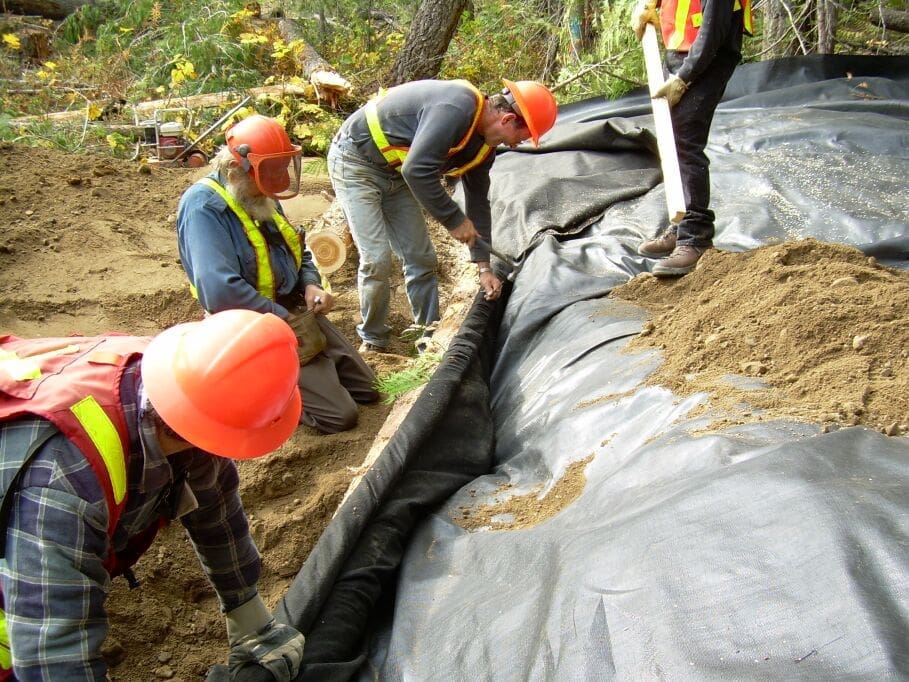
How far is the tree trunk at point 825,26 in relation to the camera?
17.5 ft

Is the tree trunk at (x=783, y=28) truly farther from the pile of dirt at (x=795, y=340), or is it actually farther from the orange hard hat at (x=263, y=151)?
the orange hard hat at (x=263, y=151)

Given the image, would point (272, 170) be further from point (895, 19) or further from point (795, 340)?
point (895, 19)

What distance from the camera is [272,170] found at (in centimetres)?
293

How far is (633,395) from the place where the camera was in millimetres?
2109

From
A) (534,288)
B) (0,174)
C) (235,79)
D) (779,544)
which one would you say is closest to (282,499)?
(534,288)

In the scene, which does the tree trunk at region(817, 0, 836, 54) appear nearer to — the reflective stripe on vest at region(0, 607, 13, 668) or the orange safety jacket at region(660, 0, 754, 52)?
the orange safety jacket at region(660, 0, 754, 52)

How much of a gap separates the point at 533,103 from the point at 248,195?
139 centimetres

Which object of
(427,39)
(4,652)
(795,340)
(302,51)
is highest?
(302,51)

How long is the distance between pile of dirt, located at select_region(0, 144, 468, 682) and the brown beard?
3.65 feet

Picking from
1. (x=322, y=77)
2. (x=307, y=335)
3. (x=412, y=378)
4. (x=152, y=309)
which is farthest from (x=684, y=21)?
(x=322, y=77)

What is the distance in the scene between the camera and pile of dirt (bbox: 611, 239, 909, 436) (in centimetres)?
165

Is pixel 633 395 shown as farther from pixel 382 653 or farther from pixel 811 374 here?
pixel 382 653

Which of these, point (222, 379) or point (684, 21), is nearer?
point (222, 379)

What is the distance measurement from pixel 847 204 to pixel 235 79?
21.5ft
